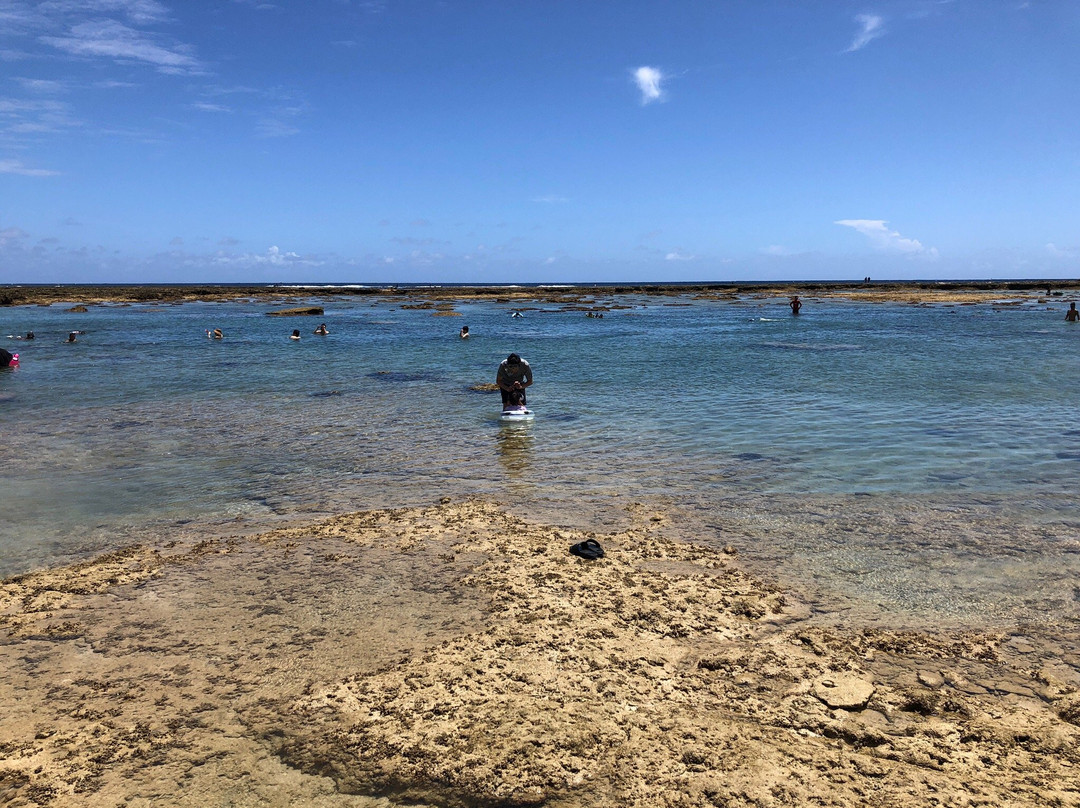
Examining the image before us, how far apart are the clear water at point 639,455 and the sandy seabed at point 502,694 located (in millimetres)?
1325

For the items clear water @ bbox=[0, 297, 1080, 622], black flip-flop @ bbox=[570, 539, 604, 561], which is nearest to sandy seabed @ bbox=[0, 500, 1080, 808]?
black flip-flop @ bbox=[570, 539, 604, 561]

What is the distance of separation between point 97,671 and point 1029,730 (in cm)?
706

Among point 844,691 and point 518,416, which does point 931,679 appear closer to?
point 844,691

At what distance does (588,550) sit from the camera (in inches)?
299

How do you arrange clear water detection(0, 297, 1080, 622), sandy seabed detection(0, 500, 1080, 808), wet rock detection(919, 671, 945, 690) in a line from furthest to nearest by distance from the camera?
clear water detection(0, 297, 1080, 622), wet rock detection(919, 671, 945, 690), sandy seabed detection(0, 500, 1080, 808)

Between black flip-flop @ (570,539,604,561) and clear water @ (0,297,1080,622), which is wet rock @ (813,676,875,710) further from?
black flip-flop @ (570,539,604,561)

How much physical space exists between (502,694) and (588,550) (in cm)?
279

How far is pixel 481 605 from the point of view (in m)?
6.46

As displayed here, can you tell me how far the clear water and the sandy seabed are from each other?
1325 mm

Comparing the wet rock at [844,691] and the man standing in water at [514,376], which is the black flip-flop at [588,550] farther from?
the man standing in water at [514,376]

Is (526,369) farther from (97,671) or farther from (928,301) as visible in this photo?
(928,301)

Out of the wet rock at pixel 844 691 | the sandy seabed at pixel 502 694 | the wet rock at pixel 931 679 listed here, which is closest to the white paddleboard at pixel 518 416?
the sandy seabed at pixel 502 694

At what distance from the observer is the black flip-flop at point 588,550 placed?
24.7 ft

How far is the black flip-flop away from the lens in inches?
297
